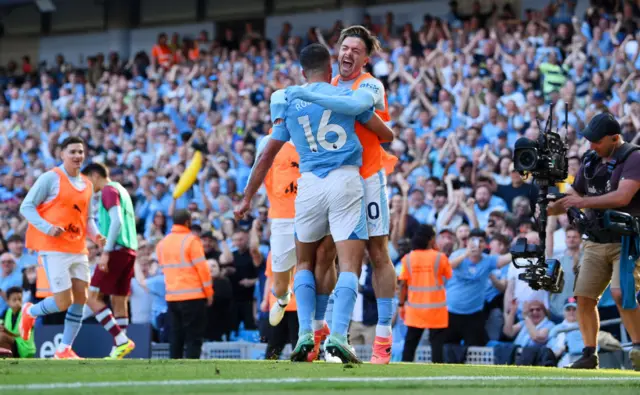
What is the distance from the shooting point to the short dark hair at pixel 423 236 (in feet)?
44.0

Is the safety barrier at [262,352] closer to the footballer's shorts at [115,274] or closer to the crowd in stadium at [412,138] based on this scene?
the crowd in stadium at [412,138]

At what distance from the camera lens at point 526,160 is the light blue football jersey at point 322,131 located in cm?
131

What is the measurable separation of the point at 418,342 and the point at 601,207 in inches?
197

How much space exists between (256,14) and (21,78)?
275 inches

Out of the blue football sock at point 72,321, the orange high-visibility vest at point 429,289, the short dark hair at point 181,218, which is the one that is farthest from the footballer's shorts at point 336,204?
the short dark hair at point 181,218

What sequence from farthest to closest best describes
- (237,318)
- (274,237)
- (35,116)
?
1. (35,116)
2. (237,318)
3. (274,237)

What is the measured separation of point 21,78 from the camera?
32281mm

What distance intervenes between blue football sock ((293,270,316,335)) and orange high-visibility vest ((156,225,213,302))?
6260mm

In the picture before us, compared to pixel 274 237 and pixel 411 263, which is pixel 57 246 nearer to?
pixel 274 237

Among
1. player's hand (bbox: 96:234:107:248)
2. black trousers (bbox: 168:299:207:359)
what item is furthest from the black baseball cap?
black trousers (bbox: 168:299:207:359)

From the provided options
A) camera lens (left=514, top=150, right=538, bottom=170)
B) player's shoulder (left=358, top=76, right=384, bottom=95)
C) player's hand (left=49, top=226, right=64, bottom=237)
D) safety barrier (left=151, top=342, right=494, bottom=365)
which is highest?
player's shoulder (left=358, top=76, right=384, bottom=95)

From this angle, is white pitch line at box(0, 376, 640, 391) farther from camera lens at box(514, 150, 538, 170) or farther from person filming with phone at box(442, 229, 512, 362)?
person filming with phone at box(442, 229, 512, 362)

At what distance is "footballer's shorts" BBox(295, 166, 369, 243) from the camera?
26.5 feet

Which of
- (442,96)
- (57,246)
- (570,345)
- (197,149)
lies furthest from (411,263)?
(197,149)
